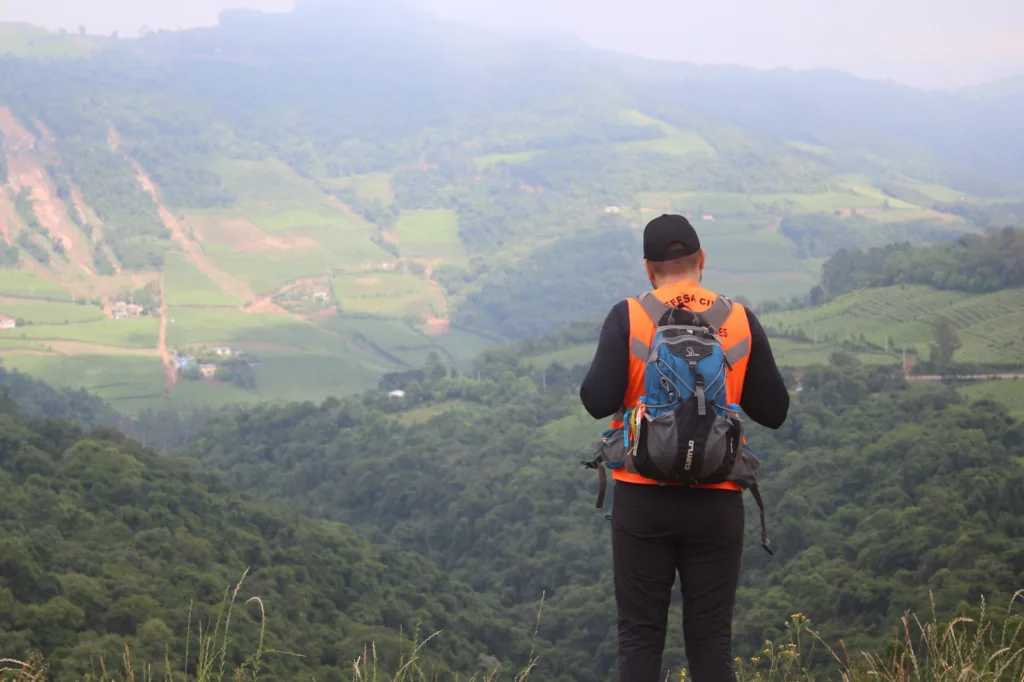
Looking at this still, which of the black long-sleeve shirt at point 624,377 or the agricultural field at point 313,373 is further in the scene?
the agricultural field at point 313,373

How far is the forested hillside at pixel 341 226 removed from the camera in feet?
305

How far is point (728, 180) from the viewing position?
479ft

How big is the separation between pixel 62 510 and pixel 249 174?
439 feet

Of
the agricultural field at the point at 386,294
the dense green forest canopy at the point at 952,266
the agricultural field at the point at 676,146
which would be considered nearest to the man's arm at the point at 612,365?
the dense green forest canopy at the point at 952,266

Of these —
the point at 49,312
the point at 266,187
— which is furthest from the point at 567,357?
the point at 266,187

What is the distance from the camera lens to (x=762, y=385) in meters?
4.63

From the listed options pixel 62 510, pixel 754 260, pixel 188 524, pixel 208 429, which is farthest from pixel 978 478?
pixel 754 260

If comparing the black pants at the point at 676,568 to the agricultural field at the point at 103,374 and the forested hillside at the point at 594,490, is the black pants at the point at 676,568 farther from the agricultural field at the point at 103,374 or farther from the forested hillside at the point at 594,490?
the agricultural field at the point at 103,374

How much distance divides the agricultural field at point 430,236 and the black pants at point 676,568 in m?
130

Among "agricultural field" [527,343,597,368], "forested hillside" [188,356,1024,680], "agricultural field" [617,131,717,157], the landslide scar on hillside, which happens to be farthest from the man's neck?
"agricultural field" [617,131,717,157]

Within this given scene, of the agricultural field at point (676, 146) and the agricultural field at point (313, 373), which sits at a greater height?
the agricultural field at point (676, 146)

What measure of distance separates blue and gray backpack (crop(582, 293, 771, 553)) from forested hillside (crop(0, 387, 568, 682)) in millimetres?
13313

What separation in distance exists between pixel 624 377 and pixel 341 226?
137 metres

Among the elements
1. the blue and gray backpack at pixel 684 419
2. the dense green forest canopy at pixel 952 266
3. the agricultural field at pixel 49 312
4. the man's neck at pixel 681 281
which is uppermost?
the man's neck at pixel 681 281
